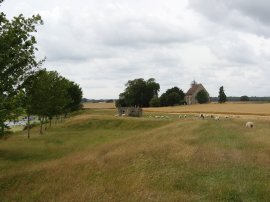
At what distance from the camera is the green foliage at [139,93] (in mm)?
175250

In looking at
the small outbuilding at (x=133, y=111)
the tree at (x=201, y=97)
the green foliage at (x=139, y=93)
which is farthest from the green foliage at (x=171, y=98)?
the small outbuilding at (x=133, y=111)

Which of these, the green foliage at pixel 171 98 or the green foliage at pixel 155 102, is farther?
the green foliage at pixel 155 102

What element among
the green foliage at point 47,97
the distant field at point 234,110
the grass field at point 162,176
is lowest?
the grass field at point 162,176

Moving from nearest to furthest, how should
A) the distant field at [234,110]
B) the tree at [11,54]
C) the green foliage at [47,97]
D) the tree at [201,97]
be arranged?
the tree at [11,54], the green foliage at [47,97], the distant field at [234,110], the tree at [201,97]

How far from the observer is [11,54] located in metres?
27.1

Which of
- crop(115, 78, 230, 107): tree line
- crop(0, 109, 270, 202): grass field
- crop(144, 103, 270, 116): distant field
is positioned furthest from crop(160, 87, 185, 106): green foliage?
crop(0, 109, 270, 202): grass field

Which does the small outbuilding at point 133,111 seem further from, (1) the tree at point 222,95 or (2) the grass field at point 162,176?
(1) the tree at point 222,95

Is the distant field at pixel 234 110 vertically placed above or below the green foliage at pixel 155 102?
below

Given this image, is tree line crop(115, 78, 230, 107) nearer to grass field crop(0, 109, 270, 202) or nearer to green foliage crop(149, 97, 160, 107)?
green foliage crop(149, 97, 160, 107)

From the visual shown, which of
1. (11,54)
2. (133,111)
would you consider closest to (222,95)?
(133,111)

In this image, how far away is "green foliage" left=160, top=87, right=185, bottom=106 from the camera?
17350 centimetres

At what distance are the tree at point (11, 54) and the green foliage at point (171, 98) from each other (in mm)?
143474

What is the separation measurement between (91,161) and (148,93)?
154195 mm

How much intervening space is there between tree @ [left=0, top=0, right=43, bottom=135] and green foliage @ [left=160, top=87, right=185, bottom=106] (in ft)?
471
